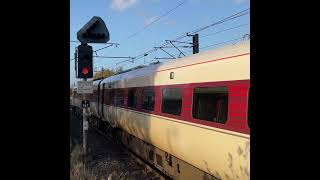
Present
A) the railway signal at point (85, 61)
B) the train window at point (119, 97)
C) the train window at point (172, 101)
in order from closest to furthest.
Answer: the train window at point (172, 101) < the railway signal at point (85, 61) < the train window at point (119, 97)

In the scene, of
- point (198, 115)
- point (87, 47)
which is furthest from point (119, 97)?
point (198, 115)

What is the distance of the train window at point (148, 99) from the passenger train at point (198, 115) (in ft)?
0.07

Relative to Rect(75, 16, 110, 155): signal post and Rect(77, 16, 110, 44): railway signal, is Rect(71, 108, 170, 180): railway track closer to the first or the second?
Rect(75, 16, 110, 155): signal post

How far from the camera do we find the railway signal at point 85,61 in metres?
12.2

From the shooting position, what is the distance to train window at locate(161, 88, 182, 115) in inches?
359

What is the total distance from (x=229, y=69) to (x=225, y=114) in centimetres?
68

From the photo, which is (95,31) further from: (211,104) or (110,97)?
(110,97)

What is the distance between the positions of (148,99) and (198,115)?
4.03 meters

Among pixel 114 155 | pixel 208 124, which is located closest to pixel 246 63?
pixel 208 124

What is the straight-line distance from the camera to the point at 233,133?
655 cm

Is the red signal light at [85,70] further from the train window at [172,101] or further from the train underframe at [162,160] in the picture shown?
the train window at [172,101]

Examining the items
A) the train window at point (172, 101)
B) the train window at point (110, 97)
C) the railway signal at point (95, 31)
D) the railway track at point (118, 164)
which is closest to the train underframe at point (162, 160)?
the railway track at point (118, 164)
